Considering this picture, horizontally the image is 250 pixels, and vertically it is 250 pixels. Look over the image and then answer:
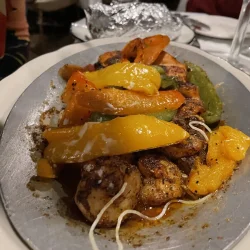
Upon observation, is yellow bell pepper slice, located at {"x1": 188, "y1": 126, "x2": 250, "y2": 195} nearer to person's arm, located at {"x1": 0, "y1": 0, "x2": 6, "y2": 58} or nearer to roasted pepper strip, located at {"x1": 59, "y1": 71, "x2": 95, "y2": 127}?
roasted pepper strip, located at {"x1": 59, "y1": 71, "x2": 95, "y2": 127}

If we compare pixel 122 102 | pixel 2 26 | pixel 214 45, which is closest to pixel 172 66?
pixel 122 102

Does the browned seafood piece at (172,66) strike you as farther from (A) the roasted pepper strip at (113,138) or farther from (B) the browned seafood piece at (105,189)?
(B) the browned seafood piece at (105,189)

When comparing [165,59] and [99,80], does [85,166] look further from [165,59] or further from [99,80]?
[165,59]

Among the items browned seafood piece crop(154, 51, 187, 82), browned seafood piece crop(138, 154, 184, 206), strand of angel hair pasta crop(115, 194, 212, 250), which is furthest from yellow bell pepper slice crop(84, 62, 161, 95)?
strand of angel hair pasta crop(115, 194, 212, 250)

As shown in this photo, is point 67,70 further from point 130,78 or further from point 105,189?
point 105,189

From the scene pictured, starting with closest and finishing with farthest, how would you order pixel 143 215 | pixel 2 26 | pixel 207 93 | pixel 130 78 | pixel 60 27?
pixel 143 215 → pixel 130 78 → pixel 207 93 → pixel 2 26 → pixel 60 27
